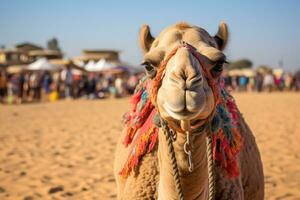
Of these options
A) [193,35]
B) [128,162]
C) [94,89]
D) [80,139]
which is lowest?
[94,89]

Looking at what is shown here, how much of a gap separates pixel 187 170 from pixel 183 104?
46 centimetres

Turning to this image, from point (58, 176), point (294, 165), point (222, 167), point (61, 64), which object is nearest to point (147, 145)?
point (222, 167)

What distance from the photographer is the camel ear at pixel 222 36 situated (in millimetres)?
2340

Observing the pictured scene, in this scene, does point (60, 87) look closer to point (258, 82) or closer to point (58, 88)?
point (58, 88)

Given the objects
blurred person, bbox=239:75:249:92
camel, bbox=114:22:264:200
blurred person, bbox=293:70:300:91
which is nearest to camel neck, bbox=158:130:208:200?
camel, bbox=114:22:264:200

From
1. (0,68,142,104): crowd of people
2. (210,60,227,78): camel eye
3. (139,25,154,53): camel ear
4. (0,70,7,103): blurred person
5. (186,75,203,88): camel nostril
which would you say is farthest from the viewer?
(0,68,142,104): crowd of people

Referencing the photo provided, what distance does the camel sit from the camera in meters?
1.63

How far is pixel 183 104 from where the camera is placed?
160cm

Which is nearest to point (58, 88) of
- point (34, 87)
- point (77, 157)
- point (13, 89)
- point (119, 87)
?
point (34, 87)

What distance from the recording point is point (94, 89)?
915 inches

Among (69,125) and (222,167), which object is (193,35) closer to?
(222,167)

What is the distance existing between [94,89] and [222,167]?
21174 millimetres

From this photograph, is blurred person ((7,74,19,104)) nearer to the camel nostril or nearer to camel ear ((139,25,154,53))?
camel ear ((139,25,154,53))

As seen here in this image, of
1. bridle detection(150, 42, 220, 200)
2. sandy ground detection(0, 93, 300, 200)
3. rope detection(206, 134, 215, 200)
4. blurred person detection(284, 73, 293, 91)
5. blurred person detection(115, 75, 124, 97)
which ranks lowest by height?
blurred person detection(284, 73, 293, 91)
